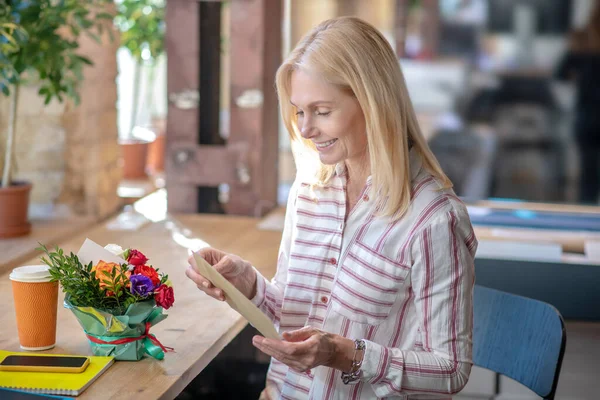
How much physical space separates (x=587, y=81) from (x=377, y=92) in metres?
2.21

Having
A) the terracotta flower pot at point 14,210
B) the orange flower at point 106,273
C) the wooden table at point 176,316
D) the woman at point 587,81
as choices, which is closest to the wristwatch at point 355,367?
the wooden table at point 176,316

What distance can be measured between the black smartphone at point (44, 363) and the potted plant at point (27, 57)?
1079 mm

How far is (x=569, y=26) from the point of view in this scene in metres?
3.51

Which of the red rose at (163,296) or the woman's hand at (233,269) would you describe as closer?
the red rose at (163,296)

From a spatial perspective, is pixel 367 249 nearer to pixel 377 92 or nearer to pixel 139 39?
pixel 377 92

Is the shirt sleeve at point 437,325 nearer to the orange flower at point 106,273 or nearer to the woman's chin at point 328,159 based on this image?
the woman's chin at point 328,159

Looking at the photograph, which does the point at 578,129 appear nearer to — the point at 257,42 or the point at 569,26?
the point at 569,26

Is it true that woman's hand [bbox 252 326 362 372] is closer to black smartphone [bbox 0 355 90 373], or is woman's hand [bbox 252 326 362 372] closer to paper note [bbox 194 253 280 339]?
paper note [bbox 194 253 280 339]

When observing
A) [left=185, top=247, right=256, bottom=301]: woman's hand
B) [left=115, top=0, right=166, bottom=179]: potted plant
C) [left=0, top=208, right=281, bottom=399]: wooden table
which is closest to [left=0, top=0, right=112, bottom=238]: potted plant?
[left=0, top=208, right=281, bottom=399]: wooden table

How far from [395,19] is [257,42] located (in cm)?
76

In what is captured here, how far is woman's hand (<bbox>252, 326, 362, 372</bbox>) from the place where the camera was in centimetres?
148

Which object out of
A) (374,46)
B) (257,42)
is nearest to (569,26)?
(257,42)

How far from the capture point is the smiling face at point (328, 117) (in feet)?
5.34

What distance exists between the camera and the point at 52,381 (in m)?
1.53
